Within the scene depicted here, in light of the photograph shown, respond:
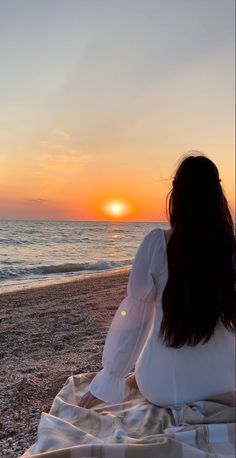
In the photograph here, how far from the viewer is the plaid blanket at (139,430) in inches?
77.0

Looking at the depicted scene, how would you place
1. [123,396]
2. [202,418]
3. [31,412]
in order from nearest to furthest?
[202,418], [123,396], [31,412]

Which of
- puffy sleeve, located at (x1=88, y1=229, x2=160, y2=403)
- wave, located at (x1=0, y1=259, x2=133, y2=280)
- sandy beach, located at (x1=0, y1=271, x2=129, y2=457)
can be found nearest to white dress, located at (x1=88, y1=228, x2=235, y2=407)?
puffy sleeve, located at (x1=88, y1=229, x2=160, y2=403)

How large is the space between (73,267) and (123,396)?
14971 mm

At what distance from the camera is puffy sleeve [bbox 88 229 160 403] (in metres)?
2.31

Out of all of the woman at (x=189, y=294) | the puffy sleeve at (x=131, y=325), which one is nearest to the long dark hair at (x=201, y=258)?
the woman at (x=189, y=294)

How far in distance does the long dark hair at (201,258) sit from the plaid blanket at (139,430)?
368mm

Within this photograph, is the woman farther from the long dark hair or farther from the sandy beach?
the sandy beach

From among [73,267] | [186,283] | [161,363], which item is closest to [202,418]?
[161,363]

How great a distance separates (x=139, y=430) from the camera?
2.20 meters

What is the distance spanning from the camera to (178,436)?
2.03 m

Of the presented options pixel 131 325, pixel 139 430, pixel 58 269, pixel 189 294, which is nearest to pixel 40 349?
pixel 131 325

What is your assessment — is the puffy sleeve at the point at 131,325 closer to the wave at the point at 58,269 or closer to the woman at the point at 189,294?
the woman at the point at 189,294

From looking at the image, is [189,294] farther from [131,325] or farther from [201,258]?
[131,325]

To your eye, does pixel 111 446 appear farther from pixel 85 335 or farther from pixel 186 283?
pixel 85 335
